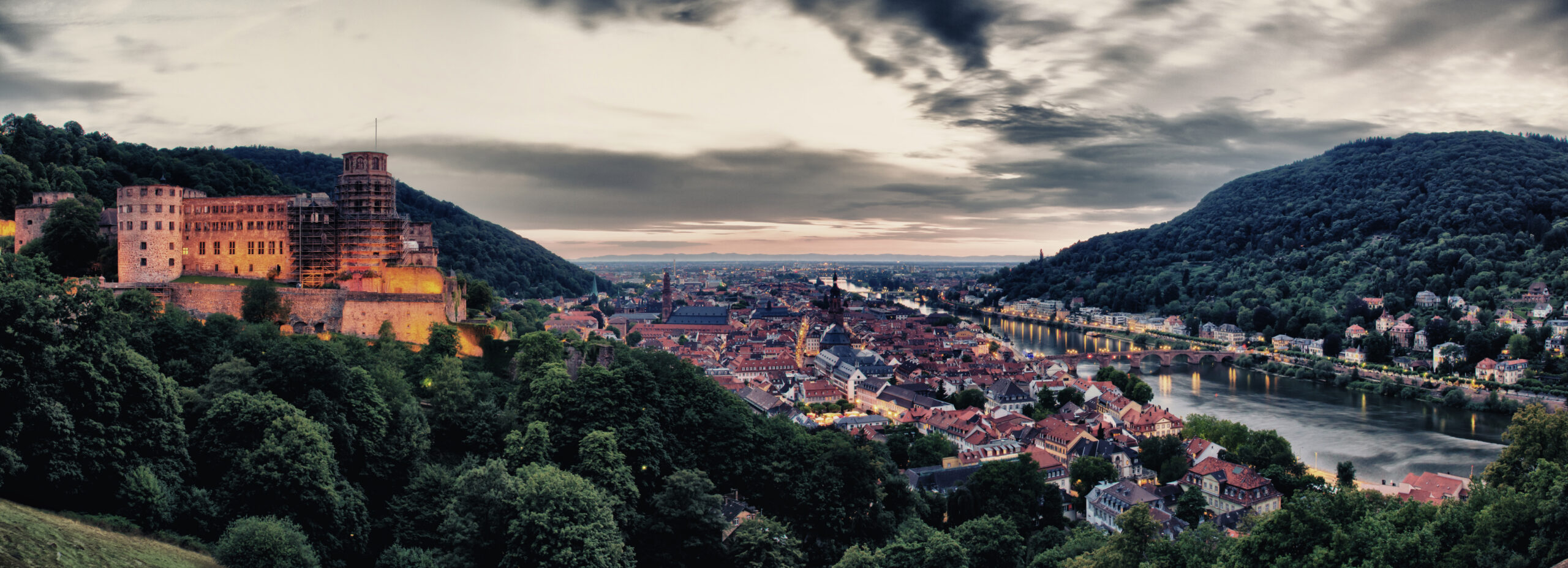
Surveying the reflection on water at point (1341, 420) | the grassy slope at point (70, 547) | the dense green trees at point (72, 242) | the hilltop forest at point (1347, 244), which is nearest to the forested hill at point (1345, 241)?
the hilltop forest at point (1347, 244)

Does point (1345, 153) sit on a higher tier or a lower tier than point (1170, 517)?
higher

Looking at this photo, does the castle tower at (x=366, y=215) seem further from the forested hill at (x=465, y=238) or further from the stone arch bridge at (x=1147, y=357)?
the stone arch bridge at (x=1147, y=357)

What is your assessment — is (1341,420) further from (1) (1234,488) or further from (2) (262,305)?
(2) (262,305)

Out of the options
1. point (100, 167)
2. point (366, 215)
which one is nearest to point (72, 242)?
point (366, 215)

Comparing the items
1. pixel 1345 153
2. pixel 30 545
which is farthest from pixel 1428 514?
pixel 1345 153

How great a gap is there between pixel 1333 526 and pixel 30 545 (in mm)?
16992

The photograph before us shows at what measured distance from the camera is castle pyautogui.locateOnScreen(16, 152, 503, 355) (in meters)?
22.5

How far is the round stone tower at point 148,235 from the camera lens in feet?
73.4

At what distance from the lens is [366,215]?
2539cm

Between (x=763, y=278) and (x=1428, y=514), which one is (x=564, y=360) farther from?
(x=763, y=278)

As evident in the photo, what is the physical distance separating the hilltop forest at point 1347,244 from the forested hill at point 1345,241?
0.19 meters

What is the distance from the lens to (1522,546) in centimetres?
1422

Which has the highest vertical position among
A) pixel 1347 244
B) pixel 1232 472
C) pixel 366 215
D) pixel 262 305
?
pixel 1347 244

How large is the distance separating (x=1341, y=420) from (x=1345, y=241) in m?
61.5
